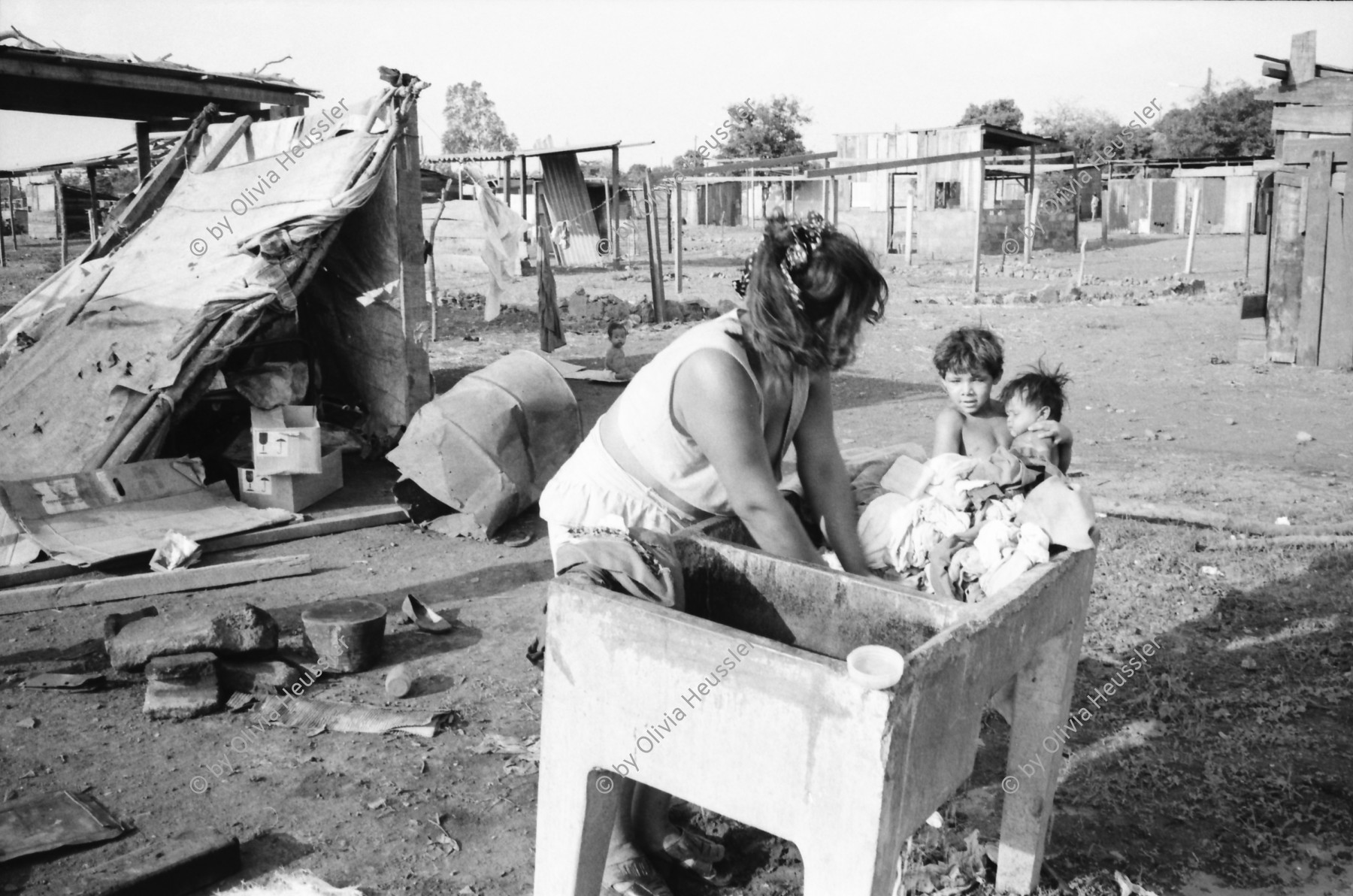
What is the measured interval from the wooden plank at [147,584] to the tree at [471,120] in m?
51.7

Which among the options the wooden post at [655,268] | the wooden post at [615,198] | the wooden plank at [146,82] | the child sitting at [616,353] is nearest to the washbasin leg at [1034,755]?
the child sitting at [616,353]

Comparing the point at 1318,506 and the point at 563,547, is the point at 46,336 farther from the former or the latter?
the point at 1318,506

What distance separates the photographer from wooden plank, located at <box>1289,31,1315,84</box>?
957cm

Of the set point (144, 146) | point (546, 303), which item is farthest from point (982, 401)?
point (144, 146)

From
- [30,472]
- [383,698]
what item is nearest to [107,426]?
[30,472]

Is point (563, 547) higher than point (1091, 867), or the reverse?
point (563, 547)

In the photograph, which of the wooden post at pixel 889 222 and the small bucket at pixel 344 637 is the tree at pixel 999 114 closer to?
the wooden post at pixel 889 222

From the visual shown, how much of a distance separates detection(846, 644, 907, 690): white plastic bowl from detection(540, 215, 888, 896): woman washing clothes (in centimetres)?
59

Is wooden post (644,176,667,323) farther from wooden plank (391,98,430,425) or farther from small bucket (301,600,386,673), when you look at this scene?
small bucket (301,600,386,673)

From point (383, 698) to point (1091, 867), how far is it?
2464 millimetres

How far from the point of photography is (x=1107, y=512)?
5625 mm

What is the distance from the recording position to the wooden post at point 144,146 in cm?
1090

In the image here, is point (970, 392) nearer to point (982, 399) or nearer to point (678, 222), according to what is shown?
point (982, 399)

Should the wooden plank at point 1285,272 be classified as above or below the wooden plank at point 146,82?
below
